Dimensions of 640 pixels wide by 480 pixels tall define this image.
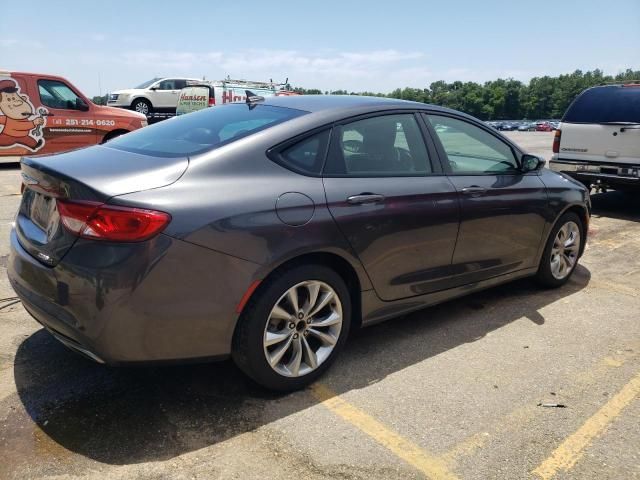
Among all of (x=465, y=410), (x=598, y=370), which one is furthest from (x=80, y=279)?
(x=598, y=370)

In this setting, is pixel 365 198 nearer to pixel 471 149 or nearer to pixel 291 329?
pixel 291 329

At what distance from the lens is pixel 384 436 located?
2.69 meters

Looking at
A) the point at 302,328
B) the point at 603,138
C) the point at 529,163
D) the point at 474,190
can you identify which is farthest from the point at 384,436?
the point at 603,138

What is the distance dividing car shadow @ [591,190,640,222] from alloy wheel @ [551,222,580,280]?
3847 millimetres

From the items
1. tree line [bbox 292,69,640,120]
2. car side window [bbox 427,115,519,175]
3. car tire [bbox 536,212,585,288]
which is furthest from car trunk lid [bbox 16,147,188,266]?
tree line [bbox 292,69,640,120]

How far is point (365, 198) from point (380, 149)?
0.45 meters

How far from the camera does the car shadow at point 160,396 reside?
2562mm

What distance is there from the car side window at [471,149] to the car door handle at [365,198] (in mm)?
810

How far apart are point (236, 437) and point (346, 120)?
6.13 ft

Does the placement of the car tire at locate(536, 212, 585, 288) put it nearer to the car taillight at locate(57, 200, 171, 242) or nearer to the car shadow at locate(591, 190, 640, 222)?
the car taillight at locate(57, 200, 171, 242)

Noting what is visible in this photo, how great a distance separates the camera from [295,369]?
301cm

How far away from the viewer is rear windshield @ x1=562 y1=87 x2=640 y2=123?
798cm

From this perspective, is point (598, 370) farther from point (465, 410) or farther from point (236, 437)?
point (236, 437)

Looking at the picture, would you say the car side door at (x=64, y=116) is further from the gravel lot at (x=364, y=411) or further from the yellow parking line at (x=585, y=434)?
the yellow parking line at (x=585, y=434)
